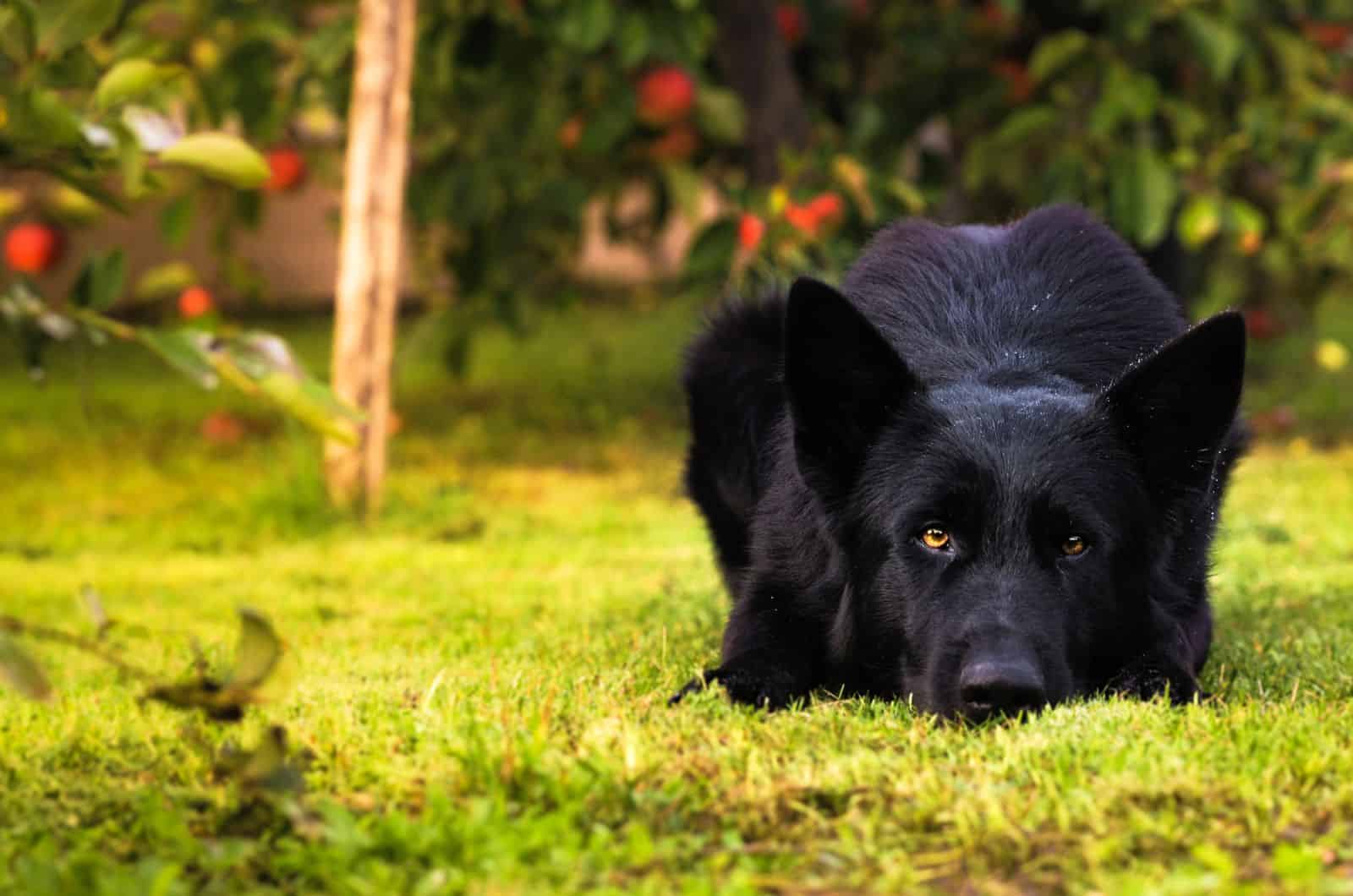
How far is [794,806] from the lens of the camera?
247cm

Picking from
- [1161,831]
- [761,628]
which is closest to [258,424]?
[761,628]

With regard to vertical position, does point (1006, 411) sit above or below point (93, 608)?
above

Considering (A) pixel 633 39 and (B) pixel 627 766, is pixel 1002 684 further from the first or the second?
(A) pixel 633 39

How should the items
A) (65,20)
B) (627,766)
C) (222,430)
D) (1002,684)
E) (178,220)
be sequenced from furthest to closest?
(222,430), (178,220), (1002,684), (65,20), (627,766)

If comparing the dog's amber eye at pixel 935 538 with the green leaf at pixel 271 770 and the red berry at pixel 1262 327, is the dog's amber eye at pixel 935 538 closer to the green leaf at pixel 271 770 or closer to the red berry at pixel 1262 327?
the green leaf at pixel 271 770

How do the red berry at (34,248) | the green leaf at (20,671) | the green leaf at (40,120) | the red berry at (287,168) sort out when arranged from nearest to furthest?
1. the green leaf at (20,671)
2. the green leaf at (40,120)
3. the red berry at (34,248)
4. the red berry at (287,168)

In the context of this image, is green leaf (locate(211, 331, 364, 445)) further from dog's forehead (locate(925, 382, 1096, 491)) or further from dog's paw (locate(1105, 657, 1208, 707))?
dog's paw (locate(1105, 657, 1208, 707))

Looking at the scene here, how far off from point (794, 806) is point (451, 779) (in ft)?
1.68

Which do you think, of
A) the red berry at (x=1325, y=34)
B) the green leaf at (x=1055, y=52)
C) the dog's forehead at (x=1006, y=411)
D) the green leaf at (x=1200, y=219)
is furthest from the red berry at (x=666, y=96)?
the dog's forehead at (x=1006, y=411)

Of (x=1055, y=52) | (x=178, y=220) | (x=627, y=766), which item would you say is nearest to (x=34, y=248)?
(x=178, y=220)

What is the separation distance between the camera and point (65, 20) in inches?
105

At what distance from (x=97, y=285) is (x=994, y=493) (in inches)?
60.2

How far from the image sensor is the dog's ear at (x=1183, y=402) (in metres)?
3.03

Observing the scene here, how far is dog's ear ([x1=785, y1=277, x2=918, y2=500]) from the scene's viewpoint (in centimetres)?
302
